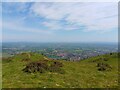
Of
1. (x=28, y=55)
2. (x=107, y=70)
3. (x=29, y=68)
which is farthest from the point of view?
(x=28, y=55)

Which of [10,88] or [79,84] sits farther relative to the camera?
[79,84]

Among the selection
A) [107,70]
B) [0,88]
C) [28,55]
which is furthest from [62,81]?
[28,55]

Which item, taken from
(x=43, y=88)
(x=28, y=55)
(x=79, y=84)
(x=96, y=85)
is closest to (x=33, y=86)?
(x=43, y=88)

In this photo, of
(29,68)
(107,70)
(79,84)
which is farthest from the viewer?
(107,70)

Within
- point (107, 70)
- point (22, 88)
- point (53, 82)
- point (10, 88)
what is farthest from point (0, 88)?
point (107, 70)

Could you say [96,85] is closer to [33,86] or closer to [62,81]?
[62,81]

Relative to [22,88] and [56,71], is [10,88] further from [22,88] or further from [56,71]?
[56,71]

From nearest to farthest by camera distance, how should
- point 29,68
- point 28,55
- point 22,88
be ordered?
point 22,88, point 29,68, point 28,55

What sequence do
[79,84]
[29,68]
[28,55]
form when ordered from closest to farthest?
1. [79,84]
2. [29,68]
3. [28,55]

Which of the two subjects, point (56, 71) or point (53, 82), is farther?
point (56, 71)
